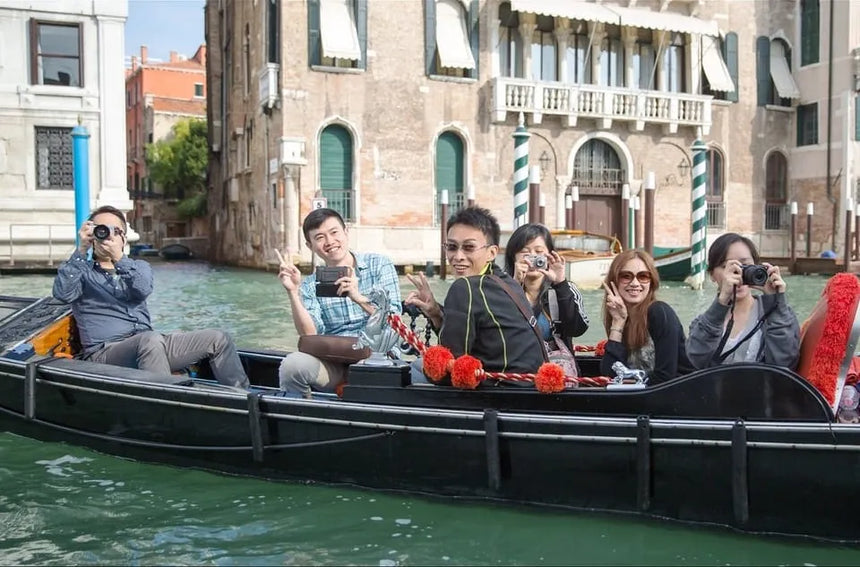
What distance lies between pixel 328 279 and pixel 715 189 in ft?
53.1

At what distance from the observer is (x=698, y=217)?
12695 millimetres

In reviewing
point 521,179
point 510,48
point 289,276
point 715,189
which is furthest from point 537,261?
point 715,189

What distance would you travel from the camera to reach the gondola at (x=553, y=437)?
2691 millimetres

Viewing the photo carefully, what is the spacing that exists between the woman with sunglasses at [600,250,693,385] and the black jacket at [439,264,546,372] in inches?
10.5

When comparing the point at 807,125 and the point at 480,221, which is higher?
the point at 807,125

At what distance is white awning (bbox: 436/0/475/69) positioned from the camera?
52.3 ft

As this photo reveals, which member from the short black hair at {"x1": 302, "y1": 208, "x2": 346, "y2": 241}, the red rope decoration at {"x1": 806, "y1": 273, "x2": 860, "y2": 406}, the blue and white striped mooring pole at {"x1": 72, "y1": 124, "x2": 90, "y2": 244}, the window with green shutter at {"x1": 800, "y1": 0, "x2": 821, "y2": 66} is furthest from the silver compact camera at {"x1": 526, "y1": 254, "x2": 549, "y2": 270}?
the window with green shutter at {"x1": 800, "y1": 0, "x2": 821, "y2": 66}

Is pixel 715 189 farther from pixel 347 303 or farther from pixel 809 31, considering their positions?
pixel 347 303

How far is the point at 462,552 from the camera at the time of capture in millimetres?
2756

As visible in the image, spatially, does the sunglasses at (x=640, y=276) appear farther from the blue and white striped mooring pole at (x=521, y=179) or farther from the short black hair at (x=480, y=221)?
the blue and white striped mooring pole at (x=521, y=179)

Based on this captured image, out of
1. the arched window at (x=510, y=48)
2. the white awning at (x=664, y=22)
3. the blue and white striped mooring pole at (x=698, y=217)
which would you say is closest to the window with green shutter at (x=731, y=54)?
the white awning at (x=664, y=22)

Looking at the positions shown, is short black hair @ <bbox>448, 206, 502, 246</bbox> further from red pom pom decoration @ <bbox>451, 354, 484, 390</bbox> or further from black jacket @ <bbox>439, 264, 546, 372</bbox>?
red pom pom decoration @ <bbox>451, 354, 484, 390</bbox>

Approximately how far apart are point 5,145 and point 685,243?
1232 cm

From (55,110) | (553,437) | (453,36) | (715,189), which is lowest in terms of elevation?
(553,437)
